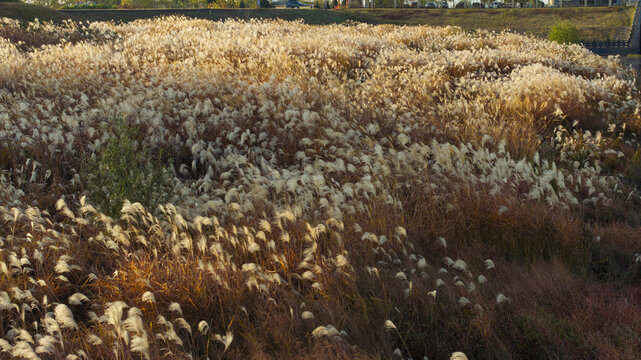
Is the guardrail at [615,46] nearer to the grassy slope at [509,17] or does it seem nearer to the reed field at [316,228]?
the grassy slope at [509,17]

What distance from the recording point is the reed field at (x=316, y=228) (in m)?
2.67

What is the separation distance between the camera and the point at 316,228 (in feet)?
10.3

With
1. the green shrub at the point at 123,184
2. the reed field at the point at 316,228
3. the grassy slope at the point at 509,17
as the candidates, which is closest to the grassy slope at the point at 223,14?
the grassy slope at the point at 509,17

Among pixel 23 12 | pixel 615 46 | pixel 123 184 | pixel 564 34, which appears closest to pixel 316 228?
pixel 123 184

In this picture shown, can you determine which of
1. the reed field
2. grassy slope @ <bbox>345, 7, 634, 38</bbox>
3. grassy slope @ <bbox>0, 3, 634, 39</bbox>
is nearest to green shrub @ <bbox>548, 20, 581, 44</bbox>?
grassy slope @ <bbox>0, 3, 634, 39</bbox>

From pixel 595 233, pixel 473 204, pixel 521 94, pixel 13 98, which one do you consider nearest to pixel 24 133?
pixel 13 98

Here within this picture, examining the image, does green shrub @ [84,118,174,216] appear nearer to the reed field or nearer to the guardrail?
the reed field

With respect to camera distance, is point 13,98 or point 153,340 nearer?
point 153,340

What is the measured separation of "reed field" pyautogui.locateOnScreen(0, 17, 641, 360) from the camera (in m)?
2.67

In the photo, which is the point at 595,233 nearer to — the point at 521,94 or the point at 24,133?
the point at 521,94

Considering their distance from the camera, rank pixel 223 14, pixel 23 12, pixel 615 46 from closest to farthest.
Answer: pixel 23 12
pixel 615 46
pixel 223 14

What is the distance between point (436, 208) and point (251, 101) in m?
3.58

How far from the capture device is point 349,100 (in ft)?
23.3

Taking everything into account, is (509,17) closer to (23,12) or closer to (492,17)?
(492,17)
